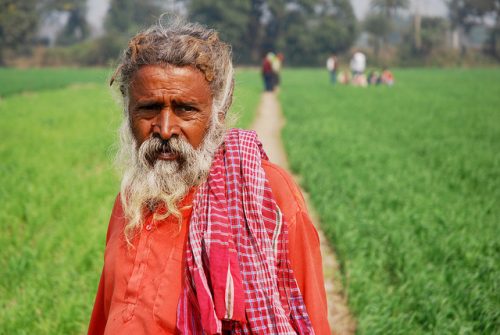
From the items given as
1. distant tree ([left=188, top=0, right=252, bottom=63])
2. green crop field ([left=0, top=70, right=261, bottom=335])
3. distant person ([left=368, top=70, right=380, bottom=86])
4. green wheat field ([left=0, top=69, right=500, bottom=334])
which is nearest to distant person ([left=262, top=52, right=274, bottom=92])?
distant person ([left=368, top=70, right=380, bottom=86])

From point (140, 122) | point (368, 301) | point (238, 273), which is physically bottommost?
point (368, 301)

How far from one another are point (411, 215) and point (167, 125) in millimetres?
4015

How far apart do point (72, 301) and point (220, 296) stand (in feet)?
7.94

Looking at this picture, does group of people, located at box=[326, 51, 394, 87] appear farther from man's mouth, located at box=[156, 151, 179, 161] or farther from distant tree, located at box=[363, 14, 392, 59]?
distant tree, located at box=[363, 14, 392, 59]

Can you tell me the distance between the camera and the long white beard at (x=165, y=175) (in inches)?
64.0

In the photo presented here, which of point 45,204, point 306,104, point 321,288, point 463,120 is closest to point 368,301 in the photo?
point 321,288

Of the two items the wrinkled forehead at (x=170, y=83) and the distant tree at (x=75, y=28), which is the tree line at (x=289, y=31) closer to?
the distant tree at (x=75, y=28)

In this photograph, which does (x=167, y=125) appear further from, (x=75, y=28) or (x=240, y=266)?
(x=75, y=28)

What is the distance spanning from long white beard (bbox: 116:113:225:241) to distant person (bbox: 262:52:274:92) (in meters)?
17.5

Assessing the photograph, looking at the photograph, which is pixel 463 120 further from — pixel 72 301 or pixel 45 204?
pixel 72 301

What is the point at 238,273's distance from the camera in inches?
53.9

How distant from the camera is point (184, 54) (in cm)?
156

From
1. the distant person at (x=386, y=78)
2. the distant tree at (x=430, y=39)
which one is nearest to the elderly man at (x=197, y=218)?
the distant person at (x=386, y=78)

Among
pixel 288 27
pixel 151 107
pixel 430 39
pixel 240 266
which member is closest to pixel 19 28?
pixel 288 27
